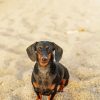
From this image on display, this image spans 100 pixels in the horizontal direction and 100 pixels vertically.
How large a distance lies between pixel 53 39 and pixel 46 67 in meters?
1.81

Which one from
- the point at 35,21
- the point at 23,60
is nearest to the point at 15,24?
the point at 35,21

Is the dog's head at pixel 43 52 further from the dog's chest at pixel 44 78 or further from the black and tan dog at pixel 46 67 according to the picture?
the dog's chest at pixel 44 78

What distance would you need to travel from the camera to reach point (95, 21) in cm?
592

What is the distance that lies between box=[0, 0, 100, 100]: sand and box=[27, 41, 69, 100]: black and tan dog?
0.41 meters

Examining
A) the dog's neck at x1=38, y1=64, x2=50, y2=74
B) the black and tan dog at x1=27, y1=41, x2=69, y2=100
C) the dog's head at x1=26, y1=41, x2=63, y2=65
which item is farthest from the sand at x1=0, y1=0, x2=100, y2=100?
the dog's head at x1=26, y1=41, x2=63, y2=65

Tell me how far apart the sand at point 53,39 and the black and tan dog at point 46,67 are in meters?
0.41

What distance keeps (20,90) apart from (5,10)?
2.60 metres

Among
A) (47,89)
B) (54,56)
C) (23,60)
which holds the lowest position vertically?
(23,60)

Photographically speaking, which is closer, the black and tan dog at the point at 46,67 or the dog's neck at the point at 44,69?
the black and tan dog at the point at 46,67

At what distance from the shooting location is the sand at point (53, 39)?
4023mm

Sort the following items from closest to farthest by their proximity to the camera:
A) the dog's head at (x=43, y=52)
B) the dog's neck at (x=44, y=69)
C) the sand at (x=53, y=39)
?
the dog's head at (x=43, y=52)
the dog's neck at (x=44, y=69)
the sand at (x=53, y=39)

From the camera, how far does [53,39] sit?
5230 mm

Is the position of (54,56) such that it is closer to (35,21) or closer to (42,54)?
(42,54)

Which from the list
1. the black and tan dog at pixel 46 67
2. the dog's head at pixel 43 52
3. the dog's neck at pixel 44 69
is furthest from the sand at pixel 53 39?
the dog's head at pixel 43 52
